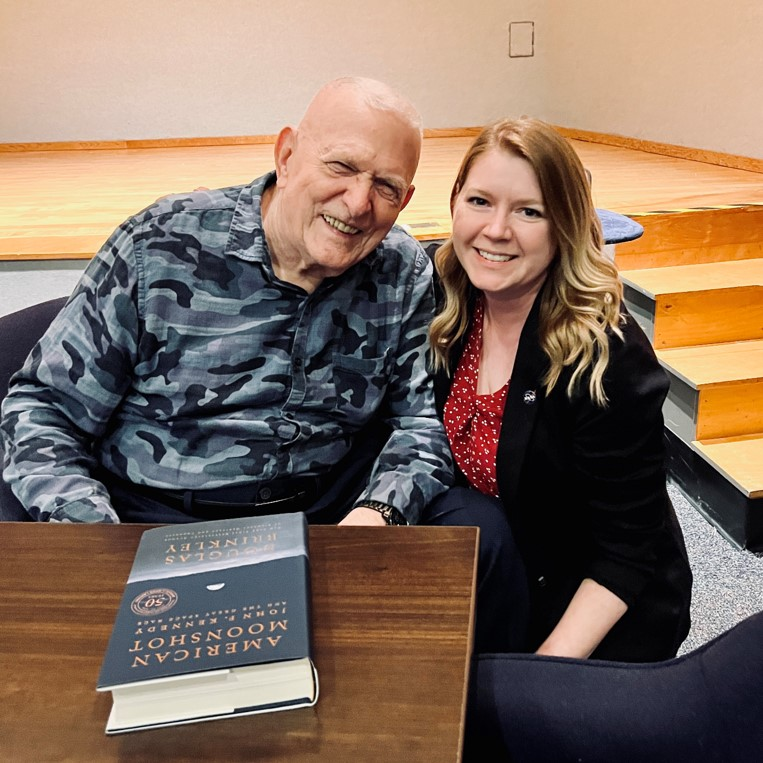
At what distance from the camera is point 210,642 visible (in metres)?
0.70

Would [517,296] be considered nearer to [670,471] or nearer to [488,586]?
[488,586]

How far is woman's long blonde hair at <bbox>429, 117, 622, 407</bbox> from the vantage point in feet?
4.17

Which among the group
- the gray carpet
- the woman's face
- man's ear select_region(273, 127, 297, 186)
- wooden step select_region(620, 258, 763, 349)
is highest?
man's ear select_region(273, 127, 297, 186)

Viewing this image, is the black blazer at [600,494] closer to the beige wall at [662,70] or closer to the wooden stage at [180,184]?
the wooden stage at [180,184]

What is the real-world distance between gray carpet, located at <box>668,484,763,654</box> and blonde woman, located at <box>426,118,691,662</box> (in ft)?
1.41

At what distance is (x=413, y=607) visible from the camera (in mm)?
827

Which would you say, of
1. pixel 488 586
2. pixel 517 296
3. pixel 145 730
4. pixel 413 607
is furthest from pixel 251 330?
pixel 145 730

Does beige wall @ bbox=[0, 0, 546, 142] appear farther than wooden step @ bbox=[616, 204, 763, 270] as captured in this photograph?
Yes

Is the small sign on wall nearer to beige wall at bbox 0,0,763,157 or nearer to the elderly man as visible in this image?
beige wall at bbox 0,0,763,157

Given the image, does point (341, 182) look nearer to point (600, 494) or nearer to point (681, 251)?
point (600, 494)

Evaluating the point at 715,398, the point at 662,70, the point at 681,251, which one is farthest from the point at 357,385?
the point at 662,70

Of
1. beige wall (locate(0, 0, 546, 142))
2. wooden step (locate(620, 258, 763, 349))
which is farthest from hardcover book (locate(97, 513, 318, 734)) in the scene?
beige wall (locate(0, 0, 546, 142))

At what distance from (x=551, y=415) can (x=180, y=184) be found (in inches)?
146

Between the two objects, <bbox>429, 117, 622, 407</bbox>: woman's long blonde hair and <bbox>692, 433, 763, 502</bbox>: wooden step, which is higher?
<bbox>429, 117, 622, 407</bbox>: woman's long blonde hair
